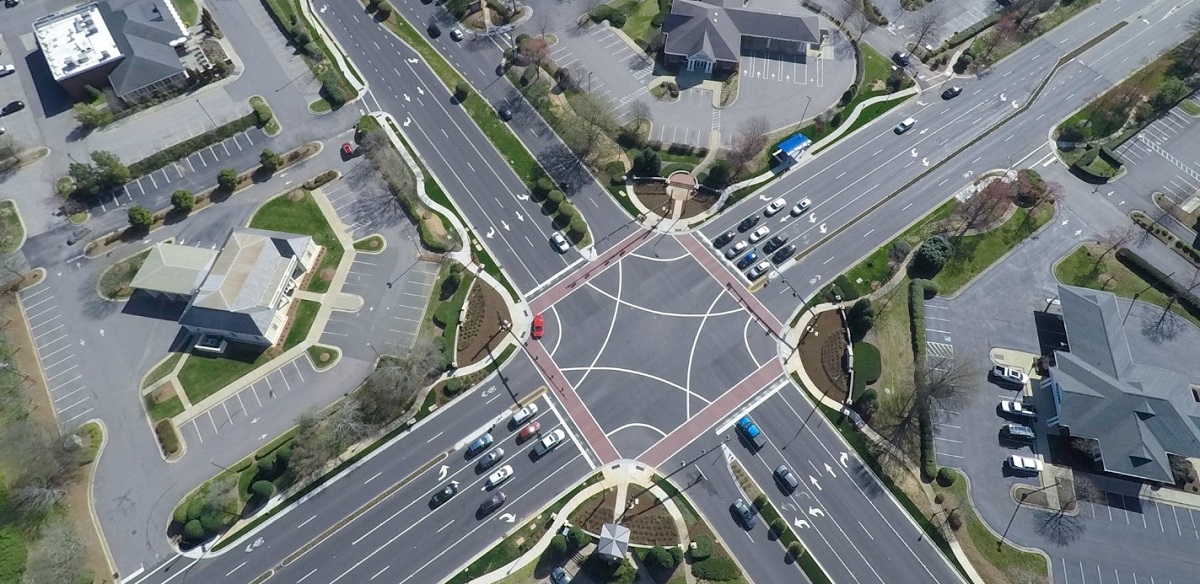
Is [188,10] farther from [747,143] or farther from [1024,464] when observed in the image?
[1024,464]

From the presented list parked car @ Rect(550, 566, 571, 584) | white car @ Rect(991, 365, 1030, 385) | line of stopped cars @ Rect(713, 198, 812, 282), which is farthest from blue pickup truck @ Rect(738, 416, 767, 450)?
white car @ Rect(991, 365, 1030, 385)

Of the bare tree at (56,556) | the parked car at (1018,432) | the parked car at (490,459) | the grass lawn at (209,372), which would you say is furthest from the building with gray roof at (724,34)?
the bare tree at (56,556)

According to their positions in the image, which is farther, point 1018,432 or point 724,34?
point 724,34

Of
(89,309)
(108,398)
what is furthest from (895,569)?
(89,309)

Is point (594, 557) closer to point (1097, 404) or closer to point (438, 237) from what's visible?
point (438, 237)

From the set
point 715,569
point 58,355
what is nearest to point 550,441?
point 715,569
